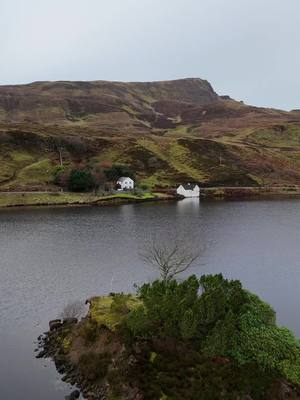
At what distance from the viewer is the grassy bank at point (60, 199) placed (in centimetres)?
13712

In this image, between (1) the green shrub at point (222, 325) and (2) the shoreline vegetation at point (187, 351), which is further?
(1) the green shrub at point (222, 325)

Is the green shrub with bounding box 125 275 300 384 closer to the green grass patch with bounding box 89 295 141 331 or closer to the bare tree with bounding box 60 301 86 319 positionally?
the green grass patch with bounding box 89 295 141 331

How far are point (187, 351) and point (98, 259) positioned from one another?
37.8 metres

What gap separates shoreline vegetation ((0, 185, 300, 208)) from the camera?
452 feet

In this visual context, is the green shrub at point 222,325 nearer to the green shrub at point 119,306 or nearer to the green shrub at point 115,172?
the green shrub at point 119,306

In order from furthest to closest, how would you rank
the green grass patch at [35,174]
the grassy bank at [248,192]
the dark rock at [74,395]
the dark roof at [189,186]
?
the grassy bank at [248,192] → the dark roof at [189,186] → the green grass patch at [35,174] → the dark rock at [74,395]

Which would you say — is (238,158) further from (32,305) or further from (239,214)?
(32,305)

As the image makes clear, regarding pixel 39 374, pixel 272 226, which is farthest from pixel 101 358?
pixel 272 226

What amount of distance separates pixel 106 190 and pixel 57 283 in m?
94.2

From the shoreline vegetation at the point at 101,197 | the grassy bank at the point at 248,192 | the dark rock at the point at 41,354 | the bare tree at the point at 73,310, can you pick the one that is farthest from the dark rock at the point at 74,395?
the grassy bank at the point at 248,192

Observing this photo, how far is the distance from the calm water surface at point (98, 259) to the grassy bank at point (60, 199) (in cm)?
1119

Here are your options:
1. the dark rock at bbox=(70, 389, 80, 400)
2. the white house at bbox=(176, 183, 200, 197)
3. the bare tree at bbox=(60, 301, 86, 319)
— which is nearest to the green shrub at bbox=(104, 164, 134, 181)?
the white house at bbox=(176, 183, 200, 197)

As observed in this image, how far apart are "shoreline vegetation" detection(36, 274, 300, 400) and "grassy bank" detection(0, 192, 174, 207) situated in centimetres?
10083

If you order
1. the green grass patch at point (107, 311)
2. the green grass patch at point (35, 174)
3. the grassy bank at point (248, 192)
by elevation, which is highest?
the green grass patch at point (35, 174)
